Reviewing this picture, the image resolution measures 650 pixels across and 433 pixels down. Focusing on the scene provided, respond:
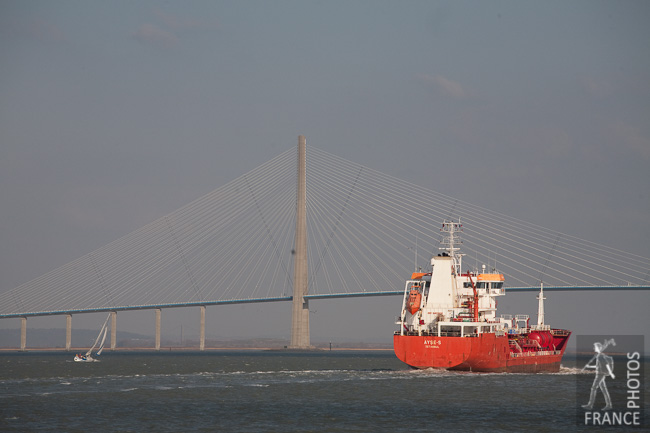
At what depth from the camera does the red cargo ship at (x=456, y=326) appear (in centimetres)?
5650

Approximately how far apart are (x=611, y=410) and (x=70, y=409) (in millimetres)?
25231

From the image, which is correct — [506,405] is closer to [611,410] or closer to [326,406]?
[611,410]

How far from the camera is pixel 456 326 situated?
2298 inches

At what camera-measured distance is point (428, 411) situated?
38.1 metres

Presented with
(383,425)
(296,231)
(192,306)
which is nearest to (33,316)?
(192,306)

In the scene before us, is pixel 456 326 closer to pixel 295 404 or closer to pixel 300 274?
pixel 295 404

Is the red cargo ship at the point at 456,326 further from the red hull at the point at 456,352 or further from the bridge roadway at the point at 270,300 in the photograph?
the bridge roadway at the point at 270,300

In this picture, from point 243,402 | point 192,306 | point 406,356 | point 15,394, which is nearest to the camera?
point 243,402

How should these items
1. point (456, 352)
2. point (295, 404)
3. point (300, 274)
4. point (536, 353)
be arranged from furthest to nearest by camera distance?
point (300, 274)
point (536, 353)
point (456, 352)
point (295, 404)

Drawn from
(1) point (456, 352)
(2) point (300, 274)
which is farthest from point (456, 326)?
(2) point (300, 274)

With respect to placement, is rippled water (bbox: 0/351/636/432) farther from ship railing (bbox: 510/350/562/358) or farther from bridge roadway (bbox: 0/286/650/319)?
bridge roadway (bbox: 0/286/650/319)

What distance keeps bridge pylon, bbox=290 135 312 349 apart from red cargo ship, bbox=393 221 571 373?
62.6m

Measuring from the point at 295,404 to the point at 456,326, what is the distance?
20.3 meters

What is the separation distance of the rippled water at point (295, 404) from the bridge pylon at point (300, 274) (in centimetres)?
6796
